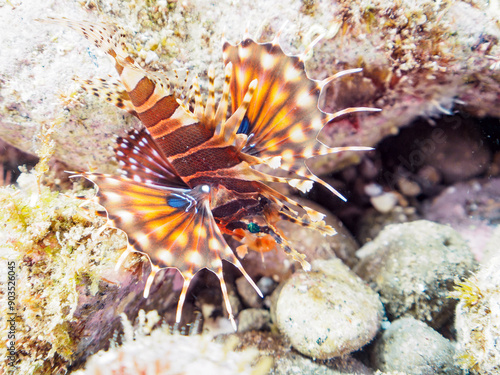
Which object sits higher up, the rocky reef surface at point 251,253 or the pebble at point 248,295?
the rocky reef surface at point 251,253

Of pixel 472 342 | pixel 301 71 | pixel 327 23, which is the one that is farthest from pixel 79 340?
pixel 327 23

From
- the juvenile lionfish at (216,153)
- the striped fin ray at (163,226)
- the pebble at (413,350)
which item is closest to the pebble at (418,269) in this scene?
the pebble at (413,350)

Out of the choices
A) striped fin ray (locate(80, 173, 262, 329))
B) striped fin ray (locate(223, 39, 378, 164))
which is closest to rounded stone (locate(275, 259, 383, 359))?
striped fin ray (locate(80, 173, 262, 329))

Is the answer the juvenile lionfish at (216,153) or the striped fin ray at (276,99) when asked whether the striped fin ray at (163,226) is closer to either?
the juvenile lionfish at (216,153)

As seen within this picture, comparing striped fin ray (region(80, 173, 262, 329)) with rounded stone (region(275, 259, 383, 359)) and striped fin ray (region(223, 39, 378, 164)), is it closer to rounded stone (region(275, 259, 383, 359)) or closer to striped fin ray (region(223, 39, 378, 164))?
striped fin ray (region(223, 39, 378, 164))

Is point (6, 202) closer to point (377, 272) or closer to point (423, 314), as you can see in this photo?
point (377, 272)

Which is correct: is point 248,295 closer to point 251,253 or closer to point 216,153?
point 251,253
